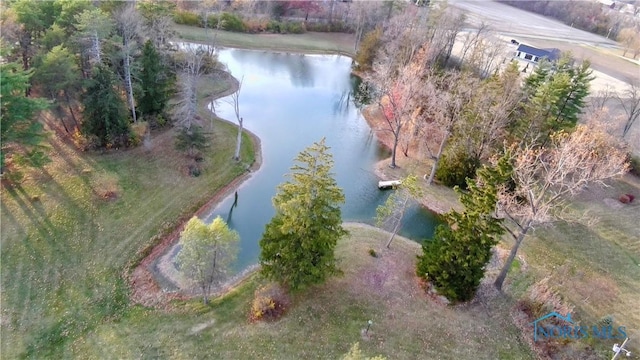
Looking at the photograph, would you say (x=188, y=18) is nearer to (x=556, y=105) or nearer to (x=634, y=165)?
(x=556, y=105)

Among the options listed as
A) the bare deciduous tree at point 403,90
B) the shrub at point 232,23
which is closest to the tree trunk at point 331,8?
the shrub at point 232,23

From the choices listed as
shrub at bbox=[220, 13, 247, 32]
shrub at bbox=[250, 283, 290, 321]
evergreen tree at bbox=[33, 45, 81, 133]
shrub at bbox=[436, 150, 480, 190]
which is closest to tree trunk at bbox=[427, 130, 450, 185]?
shrub at bbox=[436, 150, 480, 190]

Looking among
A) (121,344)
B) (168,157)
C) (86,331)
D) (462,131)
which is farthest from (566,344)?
(168,157)

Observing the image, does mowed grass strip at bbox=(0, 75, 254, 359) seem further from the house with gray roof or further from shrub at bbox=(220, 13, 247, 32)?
the house with gray roof

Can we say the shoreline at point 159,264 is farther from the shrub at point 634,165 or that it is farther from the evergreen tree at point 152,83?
the shrub at point 634,165

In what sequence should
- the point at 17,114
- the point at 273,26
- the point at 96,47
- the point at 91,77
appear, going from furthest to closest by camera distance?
1. the point at 273,26
2. the point at 91,77
3. the point at 96,47
4. the point at 17,114

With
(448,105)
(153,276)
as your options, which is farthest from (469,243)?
(153,276)

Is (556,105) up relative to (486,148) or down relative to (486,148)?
up
